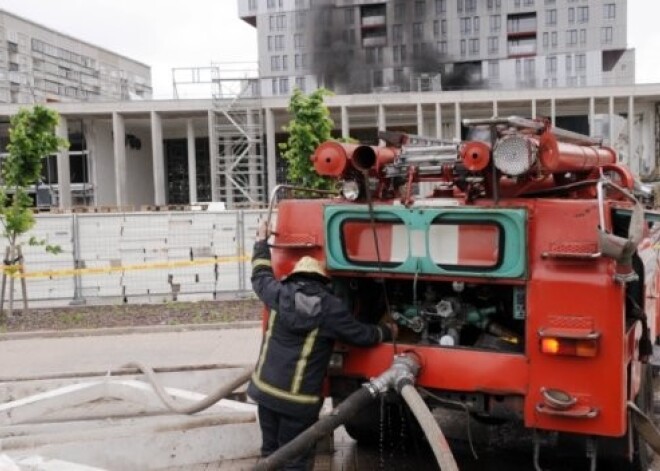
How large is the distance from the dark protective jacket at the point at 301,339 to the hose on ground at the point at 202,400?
88 cm

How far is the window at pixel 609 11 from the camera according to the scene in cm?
6019

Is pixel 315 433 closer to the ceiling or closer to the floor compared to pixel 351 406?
closer to the floor

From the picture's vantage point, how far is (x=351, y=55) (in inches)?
2040

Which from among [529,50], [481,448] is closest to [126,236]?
[481,448]

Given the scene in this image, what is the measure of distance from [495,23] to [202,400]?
62.3m

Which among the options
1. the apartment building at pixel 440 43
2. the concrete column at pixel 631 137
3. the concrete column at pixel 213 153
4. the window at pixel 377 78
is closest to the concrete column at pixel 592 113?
the concrete column at pixel 631 137

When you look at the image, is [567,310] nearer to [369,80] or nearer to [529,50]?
[369,80]

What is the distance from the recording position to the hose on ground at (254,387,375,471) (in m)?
3.66

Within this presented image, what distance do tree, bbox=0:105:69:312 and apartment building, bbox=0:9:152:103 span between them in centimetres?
4745

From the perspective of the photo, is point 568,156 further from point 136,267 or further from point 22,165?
point 22,165

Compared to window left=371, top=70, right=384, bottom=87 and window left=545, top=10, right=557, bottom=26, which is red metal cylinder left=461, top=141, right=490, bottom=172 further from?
window left=545, top=10, right=557, bottom=26

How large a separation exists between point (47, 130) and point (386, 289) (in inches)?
345

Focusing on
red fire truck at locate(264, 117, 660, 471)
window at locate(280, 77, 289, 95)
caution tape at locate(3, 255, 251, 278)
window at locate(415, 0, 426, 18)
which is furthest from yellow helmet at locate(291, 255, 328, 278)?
window at locate(415, 0, 426, 18)

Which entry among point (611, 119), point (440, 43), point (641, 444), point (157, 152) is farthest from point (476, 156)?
point (440, 43)
